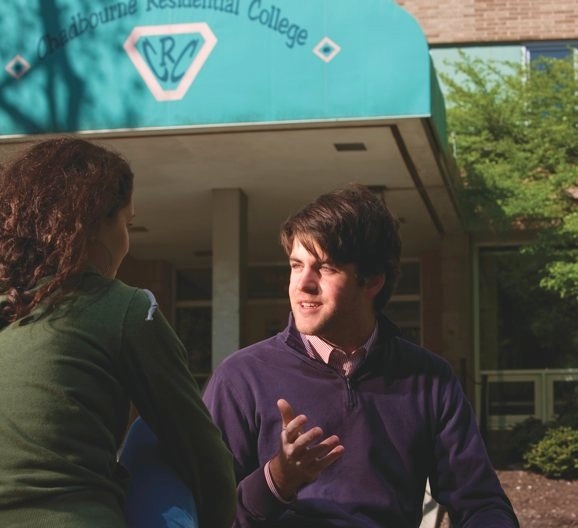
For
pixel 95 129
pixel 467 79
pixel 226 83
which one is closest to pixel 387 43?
pixel 226 83

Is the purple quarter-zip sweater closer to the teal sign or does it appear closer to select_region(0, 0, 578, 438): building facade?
select_region(0, 0, 578, 438): building facade

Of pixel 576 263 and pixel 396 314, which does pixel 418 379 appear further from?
pixel 396 314

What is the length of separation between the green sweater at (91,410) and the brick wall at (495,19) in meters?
16.7

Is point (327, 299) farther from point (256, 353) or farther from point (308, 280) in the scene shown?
point (256, 353)

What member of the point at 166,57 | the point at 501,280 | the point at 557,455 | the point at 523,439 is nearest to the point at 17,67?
the point at 166,57

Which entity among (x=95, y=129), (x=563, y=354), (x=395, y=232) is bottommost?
(x=563, y=354)

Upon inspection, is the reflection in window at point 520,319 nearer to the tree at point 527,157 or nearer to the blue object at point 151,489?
the tree at point 527,157

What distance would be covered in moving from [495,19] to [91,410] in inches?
676

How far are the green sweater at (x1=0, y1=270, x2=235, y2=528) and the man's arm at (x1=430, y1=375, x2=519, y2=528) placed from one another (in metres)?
1.14

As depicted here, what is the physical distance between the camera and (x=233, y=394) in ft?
11.3

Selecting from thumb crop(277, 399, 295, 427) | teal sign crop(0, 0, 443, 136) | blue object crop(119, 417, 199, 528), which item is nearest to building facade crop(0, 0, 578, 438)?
teal sign crop(0, 0, 443, 136)

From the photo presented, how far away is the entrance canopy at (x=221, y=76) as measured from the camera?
1138 cm

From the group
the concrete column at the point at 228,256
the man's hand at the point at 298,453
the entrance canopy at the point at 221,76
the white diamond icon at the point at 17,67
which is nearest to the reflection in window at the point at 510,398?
the concrete column at the point at 228,256

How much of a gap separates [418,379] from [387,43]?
27.0ft
